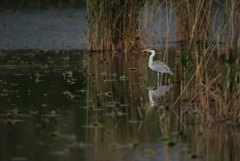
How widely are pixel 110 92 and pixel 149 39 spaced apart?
5.78m

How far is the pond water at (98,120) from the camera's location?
318 inches

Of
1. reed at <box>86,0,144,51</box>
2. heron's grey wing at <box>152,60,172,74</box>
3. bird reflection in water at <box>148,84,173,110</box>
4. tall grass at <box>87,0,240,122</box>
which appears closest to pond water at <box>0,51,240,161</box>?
bird reflection in water at <box>148,84,173,110</box>

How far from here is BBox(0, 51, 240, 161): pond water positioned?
8.07 m

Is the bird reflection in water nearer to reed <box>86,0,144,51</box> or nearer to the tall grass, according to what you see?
the tall grass

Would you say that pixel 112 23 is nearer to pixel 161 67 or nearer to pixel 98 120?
pixel 161 67

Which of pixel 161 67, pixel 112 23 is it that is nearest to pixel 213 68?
pixel 161 67

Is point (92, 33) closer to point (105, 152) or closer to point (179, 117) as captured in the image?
point (179, 117)

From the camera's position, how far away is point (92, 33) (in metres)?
17.6

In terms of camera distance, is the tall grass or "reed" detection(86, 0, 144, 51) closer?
the tall grass

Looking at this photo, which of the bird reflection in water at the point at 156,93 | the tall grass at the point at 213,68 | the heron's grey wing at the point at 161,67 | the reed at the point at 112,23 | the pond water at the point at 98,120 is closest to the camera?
the pond water at the point at 98,120

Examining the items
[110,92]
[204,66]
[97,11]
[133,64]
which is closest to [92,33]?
[97,11]

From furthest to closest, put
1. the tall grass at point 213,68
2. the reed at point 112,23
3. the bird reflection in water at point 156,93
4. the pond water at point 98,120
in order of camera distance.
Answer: the reed at point 112,23 < the bird reflection in water at point 156,93 < the tall grass at point 213,68 < the pond water at point 98,120

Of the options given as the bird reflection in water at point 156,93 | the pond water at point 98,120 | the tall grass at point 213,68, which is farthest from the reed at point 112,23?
the bird reflection in water at point 156,93

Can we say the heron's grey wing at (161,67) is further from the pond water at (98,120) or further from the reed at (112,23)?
the reed at (112,23)
